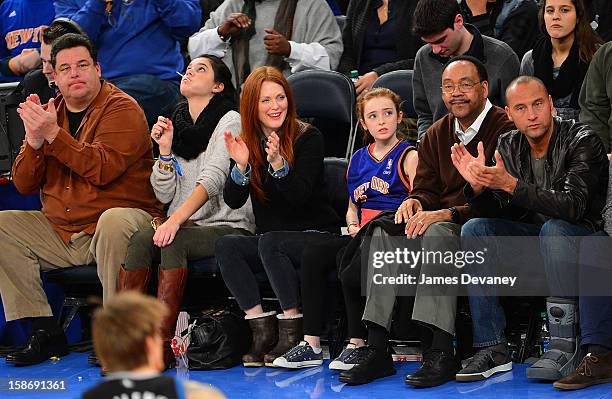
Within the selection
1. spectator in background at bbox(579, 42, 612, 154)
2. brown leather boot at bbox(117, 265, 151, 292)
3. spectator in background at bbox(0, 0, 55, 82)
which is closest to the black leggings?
brown leather boot at bbox(117, 265, 151, 292)

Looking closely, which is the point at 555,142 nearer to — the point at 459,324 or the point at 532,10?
the point at 459,324

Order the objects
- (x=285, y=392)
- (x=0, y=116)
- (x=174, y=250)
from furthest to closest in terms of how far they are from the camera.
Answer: (x=0, y=116)
(x=174, y=250)
(x=285, y=392)

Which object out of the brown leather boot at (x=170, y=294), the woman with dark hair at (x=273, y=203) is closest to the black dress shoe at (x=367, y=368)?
the woman with dark hair at (x=273, y=203)

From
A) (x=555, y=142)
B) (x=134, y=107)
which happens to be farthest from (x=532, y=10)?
(x=134, y=107)

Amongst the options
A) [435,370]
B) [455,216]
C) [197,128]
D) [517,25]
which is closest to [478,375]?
[435,370]

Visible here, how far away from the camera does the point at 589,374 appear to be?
520cm

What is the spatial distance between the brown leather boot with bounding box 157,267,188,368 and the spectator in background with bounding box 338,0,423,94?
200 centimetres

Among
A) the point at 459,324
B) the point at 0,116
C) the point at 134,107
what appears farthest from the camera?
the point at 0,116

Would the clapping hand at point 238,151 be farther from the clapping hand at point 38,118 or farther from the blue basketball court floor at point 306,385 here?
the blue basketball court floor at point 306,385

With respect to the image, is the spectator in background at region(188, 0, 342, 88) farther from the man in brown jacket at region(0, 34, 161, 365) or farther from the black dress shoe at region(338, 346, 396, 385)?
the black dress shoe at region(338, 346, 396, 385)

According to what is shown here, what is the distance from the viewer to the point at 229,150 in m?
6.20

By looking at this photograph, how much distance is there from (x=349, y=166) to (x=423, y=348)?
1.10 meters

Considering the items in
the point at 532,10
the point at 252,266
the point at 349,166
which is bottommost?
the point at 252,266

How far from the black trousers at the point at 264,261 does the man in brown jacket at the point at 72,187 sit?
0.64m
